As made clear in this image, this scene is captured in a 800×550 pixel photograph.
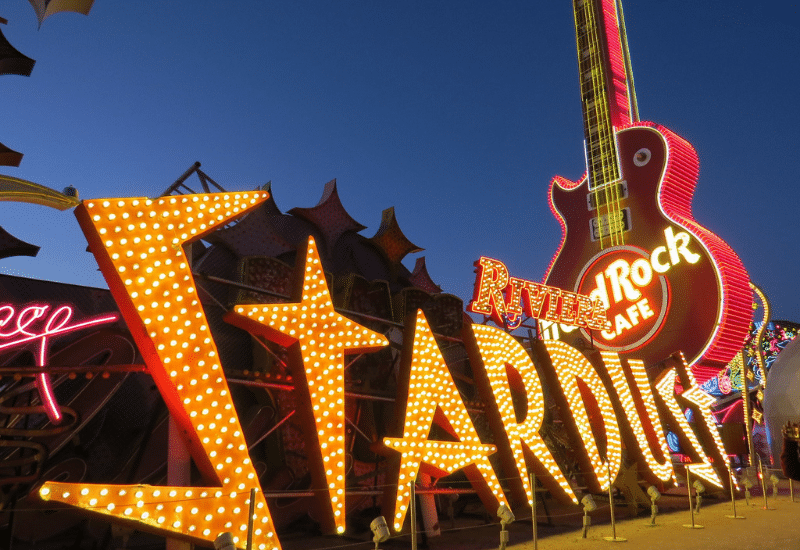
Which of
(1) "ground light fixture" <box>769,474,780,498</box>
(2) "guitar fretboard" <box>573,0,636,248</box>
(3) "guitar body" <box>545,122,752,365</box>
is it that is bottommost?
(1) "ground light fixture" <box>769,474,780,498</box>

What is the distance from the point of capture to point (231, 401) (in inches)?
279

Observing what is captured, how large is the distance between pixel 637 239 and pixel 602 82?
648 centimetres

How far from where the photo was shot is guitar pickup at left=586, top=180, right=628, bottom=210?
21278 millimetres

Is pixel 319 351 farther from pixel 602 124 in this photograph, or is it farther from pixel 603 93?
pixel 603 93

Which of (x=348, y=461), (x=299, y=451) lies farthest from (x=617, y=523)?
(x=299, y=451)

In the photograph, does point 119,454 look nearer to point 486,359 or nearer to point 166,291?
point 166,291

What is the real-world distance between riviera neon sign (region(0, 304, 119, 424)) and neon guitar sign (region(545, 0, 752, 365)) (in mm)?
16150

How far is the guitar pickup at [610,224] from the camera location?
20.9m

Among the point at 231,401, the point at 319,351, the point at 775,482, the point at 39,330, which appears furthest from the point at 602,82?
the point at 39,330

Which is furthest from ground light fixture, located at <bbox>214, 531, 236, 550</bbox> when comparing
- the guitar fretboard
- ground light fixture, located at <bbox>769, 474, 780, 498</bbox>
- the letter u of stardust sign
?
the guitar fretboard

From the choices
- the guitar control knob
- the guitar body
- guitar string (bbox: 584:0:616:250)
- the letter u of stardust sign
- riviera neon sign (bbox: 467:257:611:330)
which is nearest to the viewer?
the letter u of stardust sign

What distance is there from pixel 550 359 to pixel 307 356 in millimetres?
5764

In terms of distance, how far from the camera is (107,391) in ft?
29.9

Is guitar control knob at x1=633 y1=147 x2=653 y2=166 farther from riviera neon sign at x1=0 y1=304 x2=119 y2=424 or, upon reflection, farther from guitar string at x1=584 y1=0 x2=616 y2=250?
riviera neon sign at x1=0 y1=304 x2=119 y2=424
